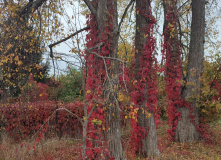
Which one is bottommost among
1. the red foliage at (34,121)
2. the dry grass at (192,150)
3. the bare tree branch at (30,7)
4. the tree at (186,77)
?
the dry grass at (192,150)

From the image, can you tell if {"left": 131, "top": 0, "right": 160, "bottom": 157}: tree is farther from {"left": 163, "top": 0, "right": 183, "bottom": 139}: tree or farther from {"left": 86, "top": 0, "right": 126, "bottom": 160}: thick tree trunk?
{"left": 163, "top": 0, "right": 183, "bottom": 139}: tree

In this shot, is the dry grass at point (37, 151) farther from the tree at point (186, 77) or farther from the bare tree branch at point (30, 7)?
the tree at point (186, 77)

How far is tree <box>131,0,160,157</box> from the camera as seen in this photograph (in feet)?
21.3

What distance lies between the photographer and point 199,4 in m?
8.20

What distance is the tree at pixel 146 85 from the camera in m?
6.49

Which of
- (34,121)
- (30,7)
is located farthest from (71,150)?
(30,7)

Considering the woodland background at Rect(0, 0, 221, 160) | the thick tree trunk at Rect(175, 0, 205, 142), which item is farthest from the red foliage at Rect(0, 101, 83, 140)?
the thick tree trunk at Rect(175, 0, 205, 142)

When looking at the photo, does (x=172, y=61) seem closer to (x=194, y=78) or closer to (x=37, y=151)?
(x=194, y=78)

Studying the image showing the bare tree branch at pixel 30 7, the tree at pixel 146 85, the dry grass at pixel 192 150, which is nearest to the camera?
the bare tree branch at pixel 30 7

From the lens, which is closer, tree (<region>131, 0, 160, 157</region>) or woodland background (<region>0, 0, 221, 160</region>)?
woodland background (<region>0, 0, 221, 160</region>)

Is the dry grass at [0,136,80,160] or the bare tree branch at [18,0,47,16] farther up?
the bare tree branch at [18,0,47,16]

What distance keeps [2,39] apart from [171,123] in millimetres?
6732

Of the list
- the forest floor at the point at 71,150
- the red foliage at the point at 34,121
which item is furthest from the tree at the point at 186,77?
the red foliage at the point at 34,121

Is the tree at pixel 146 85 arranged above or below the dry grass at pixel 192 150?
above
